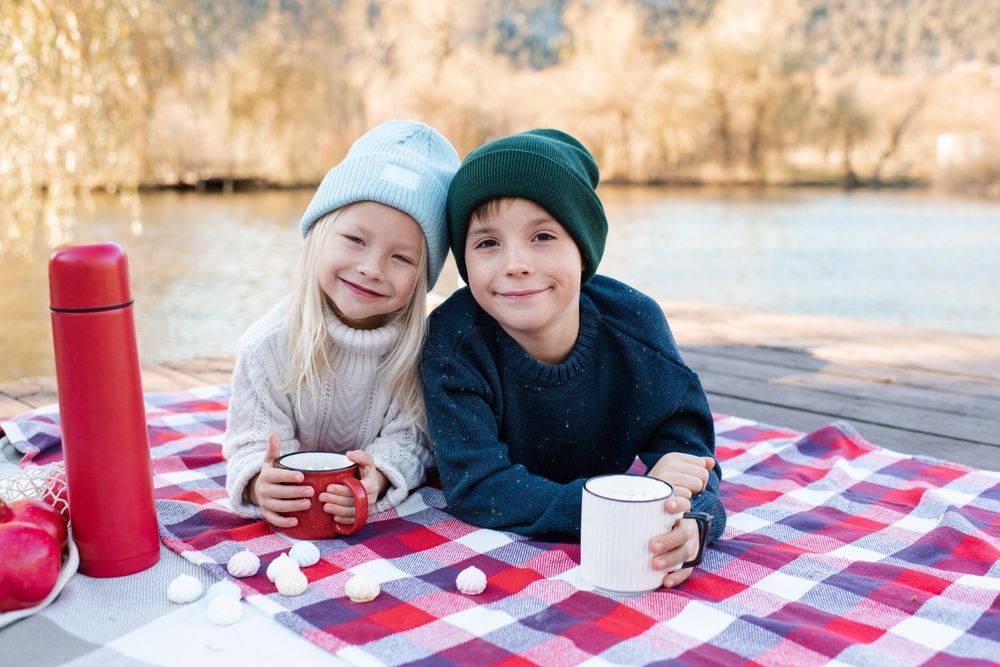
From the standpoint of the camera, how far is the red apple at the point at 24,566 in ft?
3.52

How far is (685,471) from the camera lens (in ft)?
4.44

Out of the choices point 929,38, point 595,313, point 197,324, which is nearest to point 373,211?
point 595,313

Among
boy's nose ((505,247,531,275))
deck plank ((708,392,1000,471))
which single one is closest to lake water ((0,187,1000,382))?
deck plank ((708,392,1000,471))

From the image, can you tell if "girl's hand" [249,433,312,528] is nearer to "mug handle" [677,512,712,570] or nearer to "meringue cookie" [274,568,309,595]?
"meringue cookie" [274,568,309,595]

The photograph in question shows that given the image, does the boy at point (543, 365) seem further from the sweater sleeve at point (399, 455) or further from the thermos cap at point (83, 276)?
the thermos cap at point (83, 276)

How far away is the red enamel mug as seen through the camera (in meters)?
1.32

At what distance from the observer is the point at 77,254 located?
1103 millimetres

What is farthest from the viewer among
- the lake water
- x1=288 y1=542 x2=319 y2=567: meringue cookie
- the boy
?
the lake water

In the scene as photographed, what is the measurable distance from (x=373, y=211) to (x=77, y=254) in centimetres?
47

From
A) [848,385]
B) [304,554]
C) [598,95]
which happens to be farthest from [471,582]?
[598,95]

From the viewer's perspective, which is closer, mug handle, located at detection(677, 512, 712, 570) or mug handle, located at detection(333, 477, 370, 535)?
mug handle, located at detection(677, 512, 712, 570)

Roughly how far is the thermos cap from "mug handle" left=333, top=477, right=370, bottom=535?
430mm

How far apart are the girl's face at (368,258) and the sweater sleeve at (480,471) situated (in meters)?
0.13

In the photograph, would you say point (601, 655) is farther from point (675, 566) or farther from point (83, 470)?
point (83, 470)
